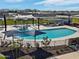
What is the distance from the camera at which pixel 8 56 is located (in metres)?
15.9

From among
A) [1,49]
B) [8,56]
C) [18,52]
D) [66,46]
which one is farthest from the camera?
[66,46]

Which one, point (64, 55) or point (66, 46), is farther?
point (66, 46)

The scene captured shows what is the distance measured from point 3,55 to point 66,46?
6966 mm

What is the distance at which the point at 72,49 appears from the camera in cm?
1853

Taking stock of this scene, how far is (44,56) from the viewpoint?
16.2 meters

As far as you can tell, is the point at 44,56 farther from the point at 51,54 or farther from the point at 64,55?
the point at 64,55

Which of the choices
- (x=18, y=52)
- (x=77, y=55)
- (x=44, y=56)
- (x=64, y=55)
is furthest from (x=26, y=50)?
(x=77, y=55)

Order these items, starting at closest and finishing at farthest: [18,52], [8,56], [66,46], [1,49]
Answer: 1. [8,56]
2. [18,52]
3. [1,49]
4. [66,46]

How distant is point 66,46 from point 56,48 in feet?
4.52

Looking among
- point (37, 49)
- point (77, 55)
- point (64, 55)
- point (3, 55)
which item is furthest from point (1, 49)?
point (77, 55)

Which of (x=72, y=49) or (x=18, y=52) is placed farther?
(x=72, y=49)

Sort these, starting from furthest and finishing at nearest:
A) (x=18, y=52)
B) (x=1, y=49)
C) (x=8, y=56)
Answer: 1. (x=1, y=49)
2. (x=18, y=52)
3. (x=8, y=56)

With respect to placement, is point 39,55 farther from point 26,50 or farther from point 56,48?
point 56,48

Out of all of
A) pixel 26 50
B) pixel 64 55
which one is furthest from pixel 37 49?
pixel 64 55
